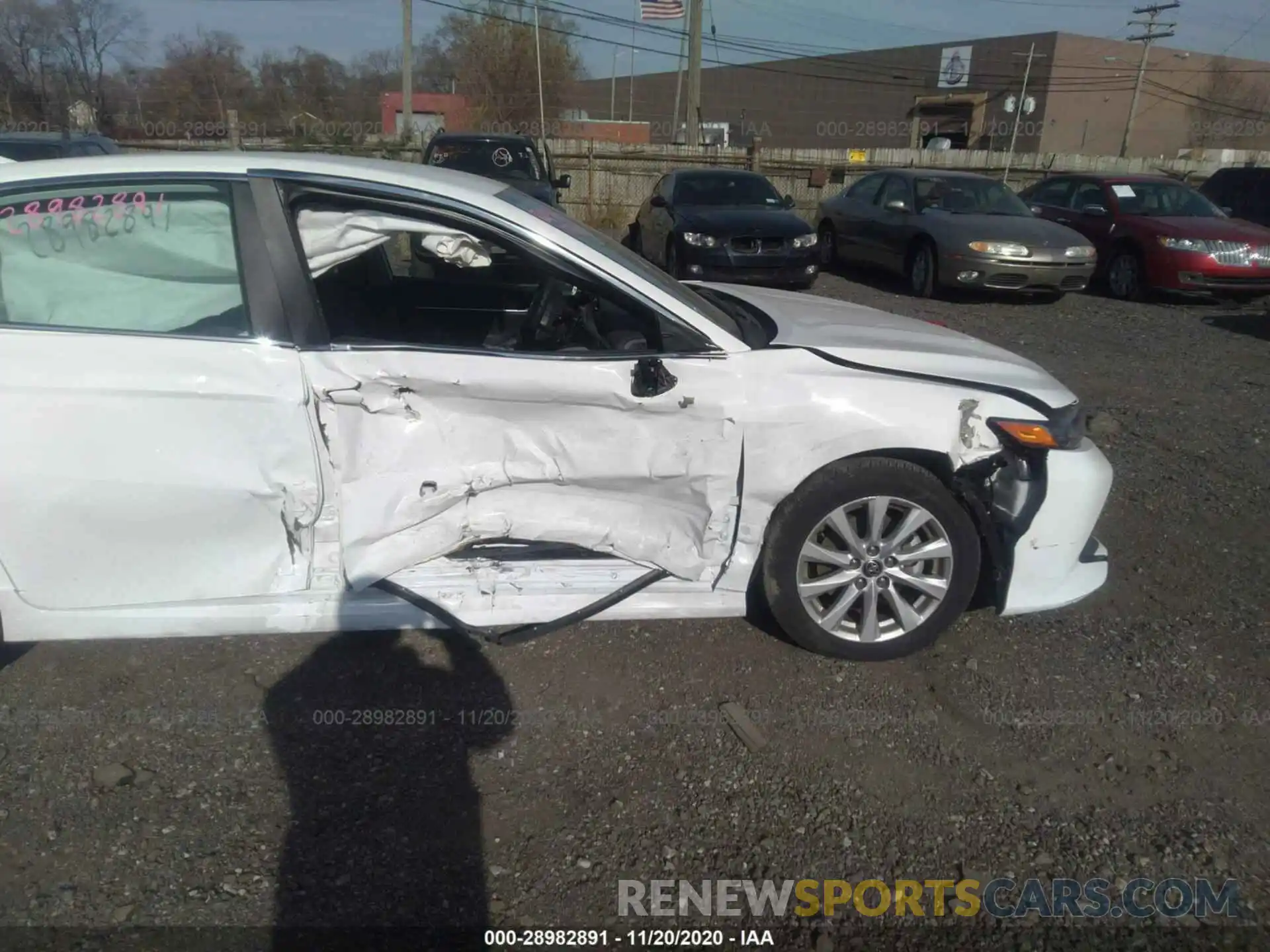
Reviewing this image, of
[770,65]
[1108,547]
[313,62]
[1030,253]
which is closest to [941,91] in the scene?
[770,65]

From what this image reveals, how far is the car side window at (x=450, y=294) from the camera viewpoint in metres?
3.10

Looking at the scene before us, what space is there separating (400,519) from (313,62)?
4186 cm

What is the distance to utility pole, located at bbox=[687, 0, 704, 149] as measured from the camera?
74.5 feet

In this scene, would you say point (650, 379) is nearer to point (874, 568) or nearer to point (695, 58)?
point (874, 568)

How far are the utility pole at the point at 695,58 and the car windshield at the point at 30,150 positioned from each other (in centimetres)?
1575

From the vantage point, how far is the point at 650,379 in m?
3.08

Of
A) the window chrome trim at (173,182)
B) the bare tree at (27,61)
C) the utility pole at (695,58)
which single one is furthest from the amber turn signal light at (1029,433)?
the bare tree at (27,61)

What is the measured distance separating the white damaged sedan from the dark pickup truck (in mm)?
9799

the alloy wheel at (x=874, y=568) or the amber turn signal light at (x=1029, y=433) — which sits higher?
the amber turn signal light at (x=1029, y=433)

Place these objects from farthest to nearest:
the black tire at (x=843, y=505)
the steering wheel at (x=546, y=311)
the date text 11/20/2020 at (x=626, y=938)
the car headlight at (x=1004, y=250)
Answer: the car headlight at (x=1004, y=250)
the steering wheel at (x=546, y=311)
the black tire at (x=843, y=505)
the date text 11/20/2020 at (x=626, y=938)

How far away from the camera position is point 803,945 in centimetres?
235

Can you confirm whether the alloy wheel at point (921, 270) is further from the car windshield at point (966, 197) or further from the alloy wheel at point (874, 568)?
the alloy wheel at point (874, 568)

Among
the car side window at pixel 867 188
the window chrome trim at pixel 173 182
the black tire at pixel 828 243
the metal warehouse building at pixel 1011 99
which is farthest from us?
the metal warehouse building at pixel 1011 99

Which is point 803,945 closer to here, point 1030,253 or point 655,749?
point 655,749
